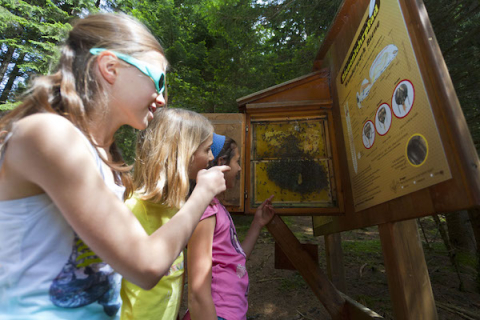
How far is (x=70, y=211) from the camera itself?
0.76 meters

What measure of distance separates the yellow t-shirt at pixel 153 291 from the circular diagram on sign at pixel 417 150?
4.45 feet

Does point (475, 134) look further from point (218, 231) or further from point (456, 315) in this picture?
point (218, 231)

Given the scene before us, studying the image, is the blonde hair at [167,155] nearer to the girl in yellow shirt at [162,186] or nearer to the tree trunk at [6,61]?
the girl in yellow shirt at [162,186]

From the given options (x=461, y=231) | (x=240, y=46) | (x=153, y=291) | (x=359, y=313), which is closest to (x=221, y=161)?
(x=153, y=291)

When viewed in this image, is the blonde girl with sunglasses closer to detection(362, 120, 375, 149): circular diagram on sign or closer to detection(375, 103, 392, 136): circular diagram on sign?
detection(375, 103, 392, 136): circular diagram on sign

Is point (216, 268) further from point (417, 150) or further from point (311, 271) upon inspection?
point (311, 271)

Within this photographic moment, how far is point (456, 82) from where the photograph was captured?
134 inches

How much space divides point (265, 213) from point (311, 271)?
841mm

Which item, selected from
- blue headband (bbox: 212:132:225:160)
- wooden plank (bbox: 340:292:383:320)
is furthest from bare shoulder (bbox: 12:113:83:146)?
wooden plank (bbox: 340:292:383:320)

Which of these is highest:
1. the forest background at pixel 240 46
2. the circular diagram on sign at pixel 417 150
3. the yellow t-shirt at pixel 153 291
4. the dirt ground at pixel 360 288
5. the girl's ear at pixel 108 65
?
the forest background at pixel 240 46

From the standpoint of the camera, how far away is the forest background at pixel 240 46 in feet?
11.4

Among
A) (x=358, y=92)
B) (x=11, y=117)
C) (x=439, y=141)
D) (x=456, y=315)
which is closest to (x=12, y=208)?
(x=11, y=117)

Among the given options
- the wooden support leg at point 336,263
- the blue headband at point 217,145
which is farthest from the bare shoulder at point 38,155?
the wooden support leg at point 336,263

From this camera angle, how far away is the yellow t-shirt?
137cm
